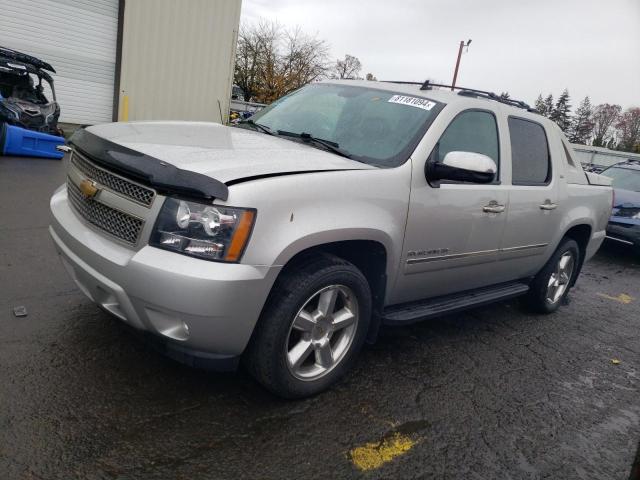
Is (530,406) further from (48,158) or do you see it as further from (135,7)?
(135,7)

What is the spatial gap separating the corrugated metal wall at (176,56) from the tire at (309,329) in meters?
14.3

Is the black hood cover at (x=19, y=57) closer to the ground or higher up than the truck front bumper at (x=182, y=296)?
higher up

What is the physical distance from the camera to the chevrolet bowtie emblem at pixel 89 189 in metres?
2.67

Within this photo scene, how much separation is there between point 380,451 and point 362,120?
6.73ft

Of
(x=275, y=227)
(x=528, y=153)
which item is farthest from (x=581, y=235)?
(x=275, y=227)

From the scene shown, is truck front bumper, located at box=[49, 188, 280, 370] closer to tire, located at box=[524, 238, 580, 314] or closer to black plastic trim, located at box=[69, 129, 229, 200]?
black plastic trim, located at box=[69, 129, 229, 200]

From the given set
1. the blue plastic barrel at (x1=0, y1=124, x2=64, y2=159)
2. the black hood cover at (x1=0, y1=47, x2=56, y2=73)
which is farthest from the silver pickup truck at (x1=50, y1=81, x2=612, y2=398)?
the black hood cover at (x1=0, y1=47, x2=56, y2=73)

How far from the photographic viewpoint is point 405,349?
3.79 m

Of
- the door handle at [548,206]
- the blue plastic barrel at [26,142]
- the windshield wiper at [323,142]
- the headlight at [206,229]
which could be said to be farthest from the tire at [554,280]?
the blue plastic barrel at [26,142]

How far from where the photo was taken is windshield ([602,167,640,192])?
936 centimetres

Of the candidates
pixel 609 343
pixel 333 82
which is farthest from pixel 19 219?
pixel 609 343

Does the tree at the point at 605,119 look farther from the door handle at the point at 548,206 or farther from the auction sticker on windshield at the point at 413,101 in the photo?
the auction sticker on windshield at the point at 413,101

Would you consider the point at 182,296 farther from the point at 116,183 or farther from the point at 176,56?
the point at 176,56

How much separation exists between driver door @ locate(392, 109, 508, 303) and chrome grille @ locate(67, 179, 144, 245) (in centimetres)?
153
